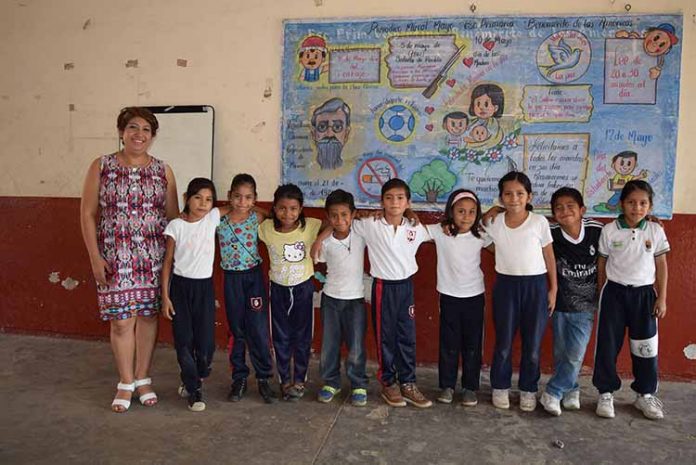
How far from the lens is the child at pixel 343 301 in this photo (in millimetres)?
2994

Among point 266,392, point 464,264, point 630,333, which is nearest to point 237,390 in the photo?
point 266,392

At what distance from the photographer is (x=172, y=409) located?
9.53ft

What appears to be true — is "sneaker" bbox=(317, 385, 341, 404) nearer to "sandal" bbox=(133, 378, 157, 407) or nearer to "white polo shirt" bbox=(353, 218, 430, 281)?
"white polo shirt" bbox=(353, 218, 430, 281)

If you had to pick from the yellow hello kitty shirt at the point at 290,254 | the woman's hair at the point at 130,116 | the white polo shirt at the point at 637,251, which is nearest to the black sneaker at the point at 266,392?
the yellow hello kitty shirt at the point at 290,254

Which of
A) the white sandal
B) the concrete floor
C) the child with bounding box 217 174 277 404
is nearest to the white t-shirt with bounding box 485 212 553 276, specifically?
the concrete floor

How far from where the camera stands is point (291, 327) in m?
3.09

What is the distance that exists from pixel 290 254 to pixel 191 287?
554mm

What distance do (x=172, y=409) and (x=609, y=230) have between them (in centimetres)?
251

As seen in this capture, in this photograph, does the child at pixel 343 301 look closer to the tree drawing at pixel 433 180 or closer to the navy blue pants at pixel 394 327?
the navy blue pants at pixel 394 327

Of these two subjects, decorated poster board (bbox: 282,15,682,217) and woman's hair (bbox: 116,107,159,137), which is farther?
decorated poster board (bbox: 282,15,682,217)

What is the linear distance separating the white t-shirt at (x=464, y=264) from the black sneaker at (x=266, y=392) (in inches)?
43.8

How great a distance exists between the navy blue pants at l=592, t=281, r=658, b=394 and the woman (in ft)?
7.91

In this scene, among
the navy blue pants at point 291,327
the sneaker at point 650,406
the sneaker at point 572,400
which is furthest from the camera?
the navy blue pants at point 291,327

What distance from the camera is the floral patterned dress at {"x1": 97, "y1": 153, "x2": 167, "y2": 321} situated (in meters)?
2.88
